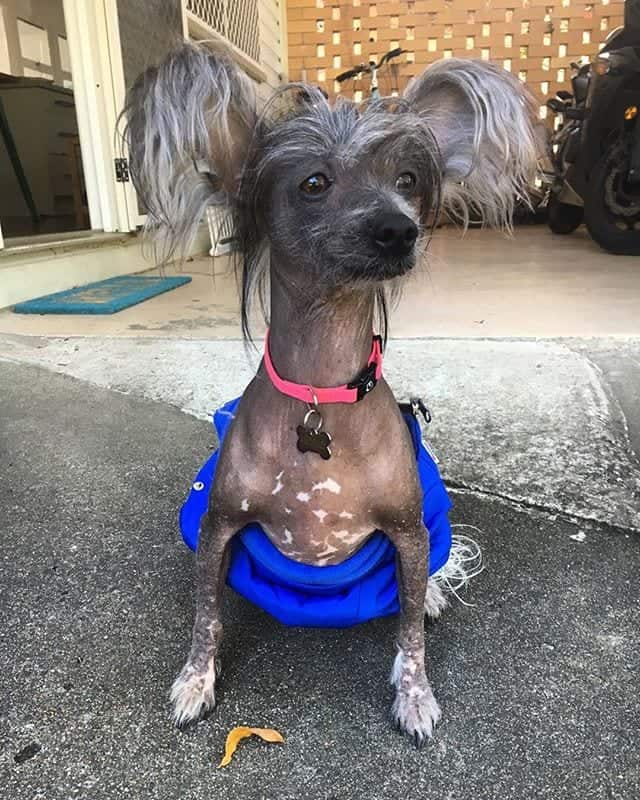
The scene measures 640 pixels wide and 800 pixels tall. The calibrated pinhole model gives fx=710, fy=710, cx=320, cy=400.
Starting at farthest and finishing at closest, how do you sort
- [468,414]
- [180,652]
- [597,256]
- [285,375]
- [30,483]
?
[597,256] → [468,414] → [30,483] → [180,652] → [285,375]

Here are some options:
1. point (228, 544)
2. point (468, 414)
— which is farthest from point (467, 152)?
point (468, 414)

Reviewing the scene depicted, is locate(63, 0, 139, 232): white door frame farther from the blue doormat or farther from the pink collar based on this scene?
the pink collar

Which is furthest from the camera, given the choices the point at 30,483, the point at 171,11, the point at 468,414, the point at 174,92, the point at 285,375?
the point at 171,11

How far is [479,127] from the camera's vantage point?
1338 millimetres

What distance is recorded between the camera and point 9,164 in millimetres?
7555

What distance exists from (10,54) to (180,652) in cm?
678

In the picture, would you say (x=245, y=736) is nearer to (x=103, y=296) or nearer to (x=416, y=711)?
(x=416, y=711)

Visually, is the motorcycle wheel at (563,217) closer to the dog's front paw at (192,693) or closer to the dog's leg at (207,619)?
the dog's leg at (207,619)

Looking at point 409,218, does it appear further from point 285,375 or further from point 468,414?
point 468,414

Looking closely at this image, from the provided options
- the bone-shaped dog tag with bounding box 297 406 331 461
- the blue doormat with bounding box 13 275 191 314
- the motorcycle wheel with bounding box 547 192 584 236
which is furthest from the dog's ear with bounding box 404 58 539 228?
the motorcycle wheel with bounding box 547 192 584 236

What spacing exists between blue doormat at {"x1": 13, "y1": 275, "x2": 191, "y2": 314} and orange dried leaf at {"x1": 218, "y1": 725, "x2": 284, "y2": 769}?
3298 mm

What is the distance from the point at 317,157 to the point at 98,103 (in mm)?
4595

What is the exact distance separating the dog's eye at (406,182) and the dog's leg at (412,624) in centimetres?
64

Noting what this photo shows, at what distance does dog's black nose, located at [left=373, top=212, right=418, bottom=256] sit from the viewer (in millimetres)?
1152
